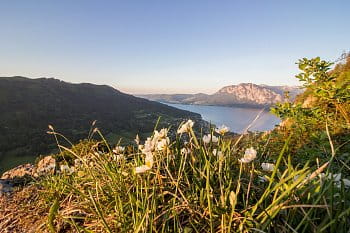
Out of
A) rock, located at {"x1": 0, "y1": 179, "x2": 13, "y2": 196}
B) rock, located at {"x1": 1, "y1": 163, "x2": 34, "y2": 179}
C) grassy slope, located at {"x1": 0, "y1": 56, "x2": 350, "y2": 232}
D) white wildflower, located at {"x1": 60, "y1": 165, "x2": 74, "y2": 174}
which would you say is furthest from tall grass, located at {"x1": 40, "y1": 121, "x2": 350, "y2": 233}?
rock, located at {"x1": 1, "y1": 163, "x2": 34, "y2": 179}

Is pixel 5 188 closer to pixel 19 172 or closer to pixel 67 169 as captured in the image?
pixel 67 169

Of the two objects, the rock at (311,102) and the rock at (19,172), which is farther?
the rock at (19,172)

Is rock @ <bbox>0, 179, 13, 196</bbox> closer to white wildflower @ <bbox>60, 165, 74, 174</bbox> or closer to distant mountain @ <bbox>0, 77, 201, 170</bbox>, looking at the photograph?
white wildflower @ <bbox>60, 165, 74, 174</bbox>

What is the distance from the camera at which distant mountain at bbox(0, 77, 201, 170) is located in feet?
210

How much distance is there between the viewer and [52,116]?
94.4 m

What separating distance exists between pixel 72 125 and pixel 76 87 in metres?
81.0

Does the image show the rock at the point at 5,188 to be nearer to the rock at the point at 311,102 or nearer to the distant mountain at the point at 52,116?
the rock at the point at 311,102

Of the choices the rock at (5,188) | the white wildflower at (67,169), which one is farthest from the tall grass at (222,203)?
the rock at (5,188)

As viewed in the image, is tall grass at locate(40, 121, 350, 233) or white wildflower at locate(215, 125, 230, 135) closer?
tall grass at locate(40, 121, 350, 233)

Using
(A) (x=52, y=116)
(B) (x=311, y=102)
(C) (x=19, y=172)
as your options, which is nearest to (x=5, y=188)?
(C) (x=19, y=172)

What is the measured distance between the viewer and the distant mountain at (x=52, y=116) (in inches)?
2517

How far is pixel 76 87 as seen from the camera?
515 ft

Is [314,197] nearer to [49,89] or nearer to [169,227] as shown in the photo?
[169,227]

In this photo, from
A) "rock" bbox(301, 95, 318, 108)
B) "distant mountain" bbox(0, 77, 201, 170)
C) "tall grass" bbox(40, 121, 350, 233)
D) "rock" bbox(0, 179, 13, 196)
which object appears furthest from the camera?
"distant mountain" bbox(0, 77, 201, 170)
